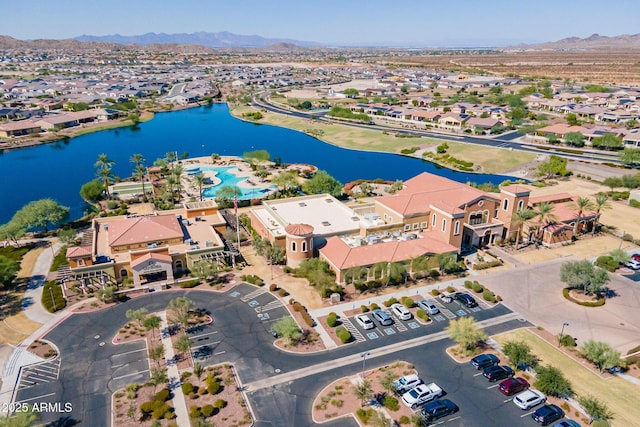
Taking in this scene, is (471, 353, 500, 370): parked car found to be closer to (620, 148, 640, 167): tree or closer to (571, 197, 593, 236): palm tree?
(571, 197, 593, 236): palm tree

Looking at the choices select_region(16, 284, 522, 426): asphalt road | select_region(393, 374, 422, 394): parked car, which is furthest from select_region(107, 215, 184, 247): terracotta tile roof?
select_region(393, 374, 422, 394): parked car

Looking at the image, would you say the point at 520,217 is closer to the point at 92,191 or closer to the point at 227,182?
the point at 227,182

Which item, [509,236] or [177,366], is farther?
[509,236]

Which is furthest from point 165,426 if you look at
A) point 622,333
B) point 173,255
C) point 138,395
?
point 622,333

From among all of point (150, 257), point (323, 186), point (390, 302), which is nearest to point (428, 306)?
point (390, 302)

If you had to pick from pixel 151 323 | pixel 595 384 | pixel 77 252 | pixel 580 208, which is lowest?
pixel 595 384

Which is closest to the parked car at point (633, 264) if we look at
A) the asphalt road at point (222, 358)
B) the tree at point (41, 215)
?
the asphalt road at point (222, 358)

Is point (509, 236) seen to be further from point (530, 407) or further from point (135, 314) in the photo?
point (135, 314)
